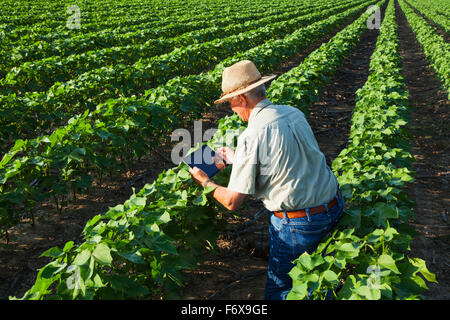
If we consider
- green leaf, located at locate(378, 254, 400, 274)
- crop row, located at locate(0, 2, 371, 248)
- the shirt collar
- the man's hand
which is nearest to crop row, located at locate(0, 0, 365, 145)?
crop row, located at locate(0, 2, 371, 248)

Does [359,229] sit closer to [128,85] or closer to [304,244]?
[304,244]

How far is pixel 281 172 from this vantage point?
2.43 m

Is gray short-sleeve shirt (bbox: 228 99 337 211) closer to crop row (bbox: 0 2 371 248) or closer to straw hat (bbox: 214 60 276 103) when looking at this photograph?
straw hat (bbox: 214 60 276 103)

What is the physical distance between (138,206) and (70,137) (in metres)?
2.18

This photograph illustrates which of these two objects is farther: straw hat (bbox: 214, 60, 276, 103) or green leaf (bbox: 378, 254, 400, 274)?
straw hat (bbox: 214, 60, 276, 103)

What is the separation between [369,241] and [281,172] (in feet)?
2.40

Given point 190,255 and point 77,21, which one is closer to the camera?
point 190,255

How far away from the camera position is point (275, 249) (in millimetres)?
2746

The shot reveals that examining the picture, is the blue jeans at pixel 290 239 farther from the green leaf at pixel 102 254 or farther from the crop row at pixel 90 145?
the crop row at pixel 90 145

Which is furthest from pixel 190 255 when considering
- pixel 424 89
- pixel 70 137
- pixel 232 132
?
pixel 424 89

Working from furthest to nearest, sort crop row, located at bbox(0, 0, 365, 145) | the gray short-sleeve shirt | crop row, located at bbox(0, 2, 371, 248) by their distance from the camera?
crop row, located at bbox(0, 0, 365, 145), crop row, located at bbox(0, 2, 371, 248), the gray short-sleeve shirt

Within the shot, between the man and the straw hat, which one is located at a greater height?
the straw hat

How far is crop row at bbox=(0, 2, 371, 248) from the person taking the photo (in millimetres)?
3891

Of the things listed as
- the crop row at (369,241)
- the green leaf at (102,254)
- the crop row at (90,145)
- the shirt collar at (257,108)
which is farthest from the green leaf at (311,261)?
the crop row at (90,145)
